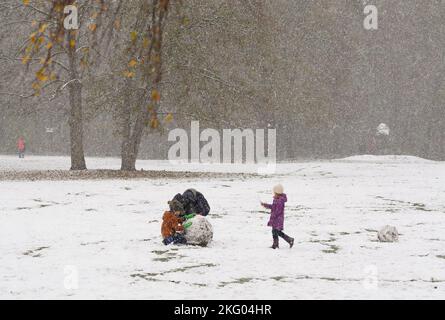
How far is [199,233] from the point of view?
1061 centimetres

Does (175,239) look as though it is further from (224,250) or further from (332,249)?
(332,249)

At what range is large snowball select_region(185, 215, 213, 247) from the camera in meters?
10.6

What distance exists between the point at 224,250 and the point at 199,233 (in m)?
0.57

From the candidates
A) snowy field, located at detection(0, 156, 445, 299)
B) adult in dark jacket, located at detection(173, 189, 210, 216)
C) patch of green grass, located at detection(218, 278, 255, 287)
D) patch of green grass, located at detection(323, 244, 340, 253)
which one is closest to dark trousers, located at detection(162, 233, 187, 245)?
snowy field, located at detection(0, 156, 445, 299)

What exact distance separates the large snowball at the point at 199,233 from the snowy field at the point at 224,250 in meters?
0.18

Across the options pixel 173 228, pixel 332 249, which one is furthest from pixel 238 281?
pixel 173 228

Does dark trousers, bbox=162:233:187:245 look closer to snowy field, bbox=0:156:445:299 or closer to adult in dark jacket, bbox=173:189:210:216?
snowy field, bbox=0:156:445:299

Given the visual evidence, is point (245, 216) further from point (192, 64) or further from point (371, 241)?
point (192, 64)

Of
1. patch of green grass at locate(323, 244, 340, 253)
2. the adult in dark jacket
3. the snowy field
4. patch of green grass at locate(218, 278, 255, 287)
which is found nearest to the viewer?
the snowy field

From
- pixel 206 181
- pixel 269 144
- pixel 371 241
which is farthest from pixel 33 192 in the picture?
pixel 269 144

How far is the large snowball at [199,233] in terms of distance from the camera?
34.8 feet

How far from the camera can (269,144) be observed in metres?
49.5

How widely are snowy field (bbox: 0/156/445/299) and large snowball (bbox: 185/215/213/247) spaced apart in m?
0.18

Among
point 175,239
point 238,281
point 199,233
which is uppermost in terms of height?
point 199,233
